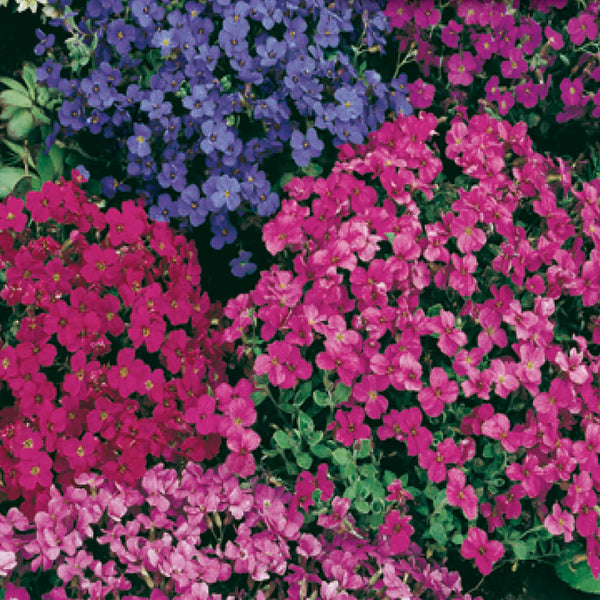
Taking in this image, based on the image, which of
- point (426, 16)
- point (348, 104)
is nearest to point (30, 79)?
point (348, 104)

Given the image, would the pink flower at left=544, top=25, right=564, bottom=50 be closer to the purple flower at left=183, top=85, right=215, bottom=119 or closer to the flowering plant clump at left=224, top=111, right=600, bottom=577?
the flowering plant clump at left=224, top=111, right=600, bottom=577

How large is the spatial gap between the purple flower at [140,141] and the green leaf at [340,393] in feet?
3.67

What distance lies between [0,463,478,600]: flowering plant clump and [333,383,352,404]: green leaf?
23cm

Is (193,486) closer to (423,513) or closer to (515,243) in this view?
(423,513)

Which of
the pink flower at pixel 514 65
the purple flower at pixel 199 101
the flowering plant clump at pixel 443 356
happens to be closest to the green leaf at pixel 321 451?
the flowering plant clump at pixel 443 356

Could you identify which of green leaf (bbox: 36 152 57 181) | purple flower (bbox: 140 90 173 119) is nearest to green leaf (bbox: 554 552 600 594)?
purple flower (bbox: 140 90 173 119)

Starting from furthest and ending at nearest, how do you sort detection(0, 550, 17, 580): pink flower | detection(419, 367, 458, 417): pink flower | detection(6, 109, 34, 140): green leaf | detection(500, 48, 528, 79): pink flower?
detection(500, 48, 528, 79): pink flower → detection(6, 109, 34, 140): green leaf → detection(419, 367, 458, 417): pink flower → detection(0, 550, 17, 580): pink flower

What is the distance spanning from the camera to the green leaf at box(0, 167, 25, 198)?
2.75 metres

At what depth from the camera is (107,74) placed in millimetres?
2723

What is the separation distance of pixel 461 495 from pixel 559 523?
301 millimetres

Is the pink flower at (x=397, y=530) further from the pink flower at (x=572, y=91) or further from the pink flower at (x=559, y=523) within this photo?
the pink flower at (x=572, y=91)

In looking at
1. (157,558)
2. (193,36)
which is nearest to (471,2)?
(193,36)

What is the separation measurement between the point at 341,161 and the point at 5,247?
1.20 m

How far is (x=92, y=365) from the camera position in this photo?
7.20 ft
